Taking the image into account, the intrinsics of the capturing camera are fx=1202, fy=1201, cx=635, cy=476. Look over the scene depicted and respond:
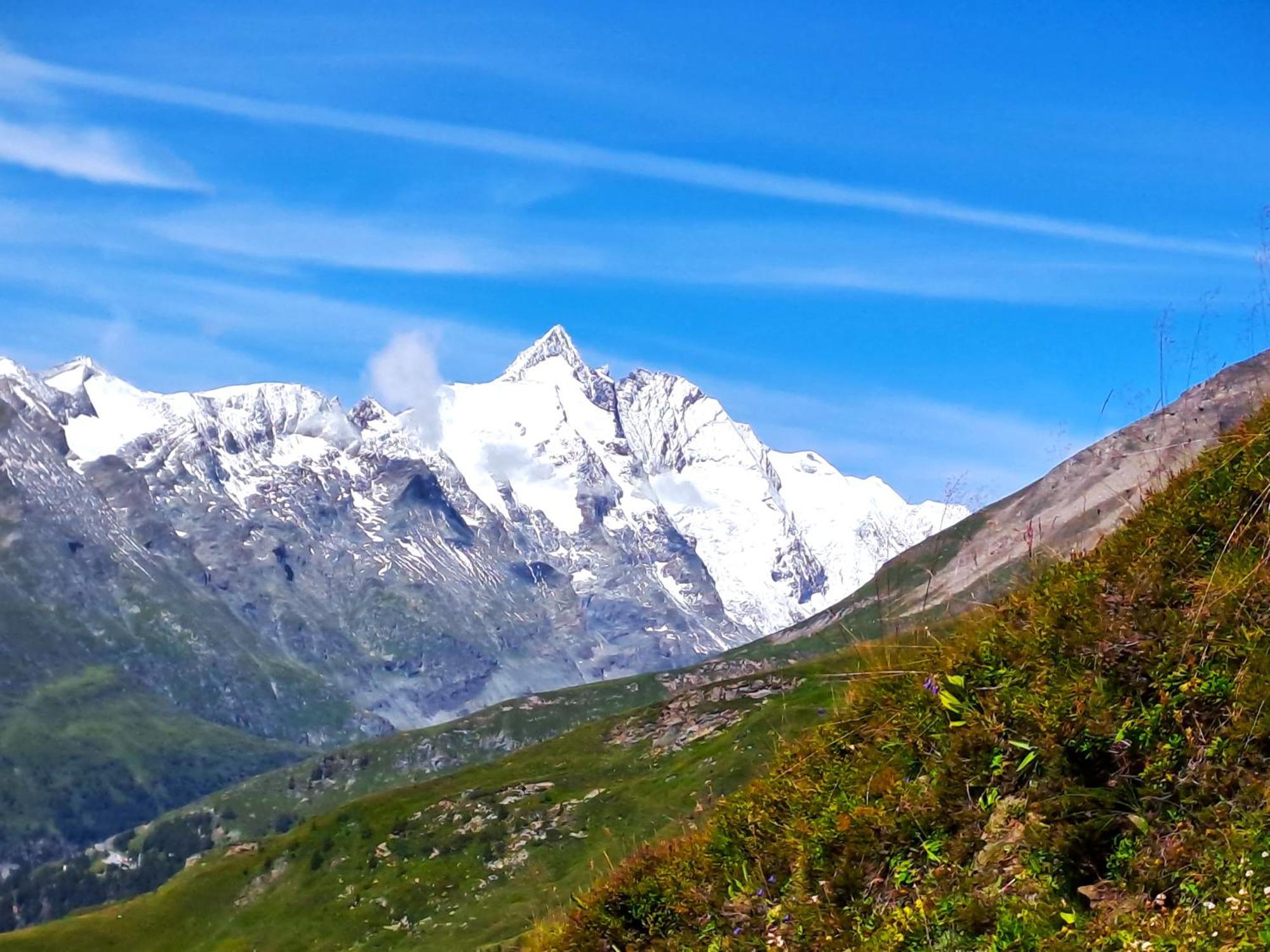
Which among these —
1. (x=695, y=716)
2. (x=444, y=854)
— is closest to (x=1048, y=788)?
(x=444, y=854)

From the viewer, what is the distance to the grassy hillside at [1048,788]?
8.51 m

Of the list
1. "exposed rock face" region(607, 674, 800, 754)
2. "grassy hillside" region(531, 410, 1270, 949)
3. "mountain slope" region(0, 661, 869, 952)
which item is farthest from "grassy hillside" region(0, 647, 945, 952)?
"grassy hillside" region(531, 410, 1270, 949)

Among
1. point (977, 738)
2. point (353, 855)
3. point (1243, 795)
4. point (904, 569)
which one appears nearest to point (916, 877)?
point (977, 738)

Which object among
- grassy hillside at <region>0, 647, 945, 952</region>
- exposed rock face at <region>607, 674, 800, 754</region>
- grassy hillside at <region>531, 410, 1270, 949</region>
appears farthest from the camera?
exposed rock face at <region>607, 674, 800, 754</region>

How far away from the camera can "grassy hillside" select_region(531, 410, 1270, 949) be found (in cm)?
851

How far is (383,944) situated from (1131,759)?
407 feet

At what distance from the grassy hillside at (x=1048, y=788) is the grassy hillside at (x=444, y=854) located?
9431cm

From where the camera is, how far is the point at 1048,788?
952 centimetres

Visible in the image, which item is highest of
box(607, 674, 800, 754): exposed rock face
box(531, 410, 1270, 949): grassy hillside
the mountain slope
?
box(531, 410, 1270, 949): grassy hillside

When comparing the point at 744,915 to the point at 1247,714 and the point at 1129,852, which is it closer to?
the point at 1129,852

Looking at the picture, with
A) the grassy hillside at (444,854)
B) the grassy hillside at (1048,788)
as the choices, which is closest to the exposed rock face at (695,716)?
the grassy hillside at (444,854)

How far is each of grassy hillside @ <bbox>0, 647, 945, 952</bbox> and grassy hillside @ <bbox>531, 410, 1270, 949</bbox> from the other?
94305mm

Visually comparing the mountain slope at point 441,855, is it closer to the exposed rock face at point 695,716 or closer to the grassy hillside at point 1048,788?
the exposed rock face at point 695,716

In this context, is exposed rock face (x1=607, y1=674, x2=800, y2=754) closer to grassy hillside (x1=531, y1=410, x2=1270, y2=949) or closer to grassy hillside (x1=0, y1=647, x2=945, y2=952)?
grassy hillside (x1=0, y1=647, x2=945, y2=952)
